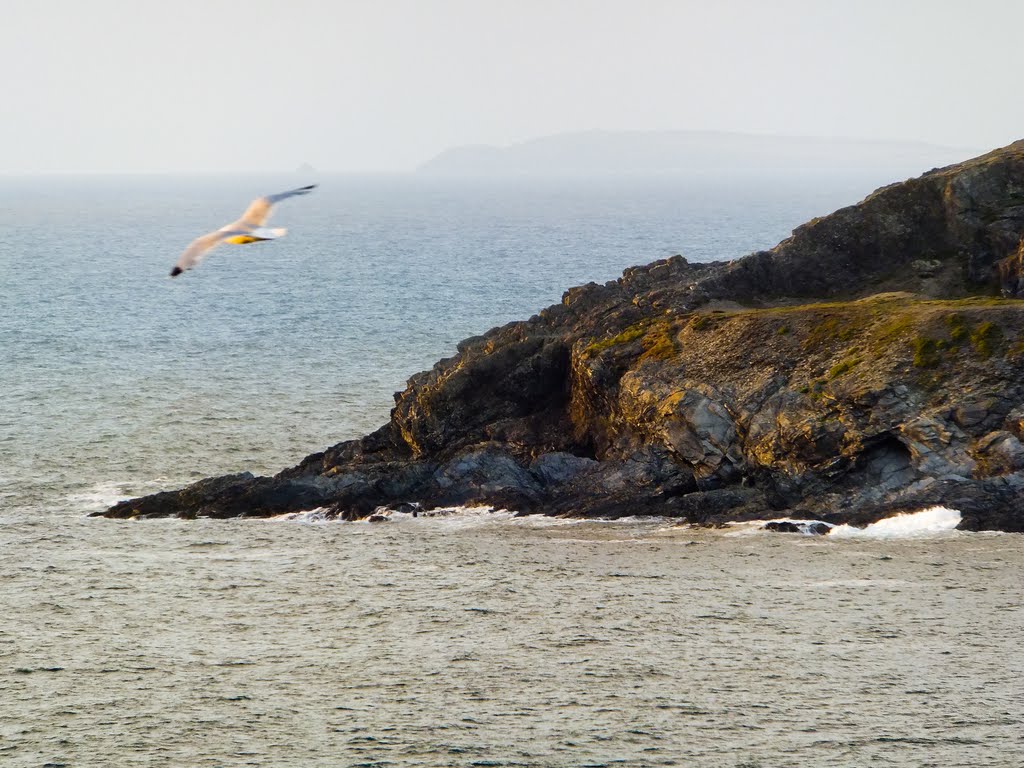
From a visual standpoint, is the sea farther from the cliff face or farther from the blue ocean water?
the cliff face

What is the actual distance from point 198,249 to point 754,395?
23384 mm

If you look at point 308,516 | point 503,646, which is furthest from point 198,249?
point 308,516

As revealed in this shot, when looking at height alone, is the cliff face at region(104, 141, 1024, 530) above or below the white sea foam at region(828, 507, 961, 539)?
above

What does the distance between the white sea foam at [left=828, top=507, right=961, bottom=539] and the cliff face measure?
1.30ft

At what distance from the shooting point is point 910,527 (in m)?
39.3

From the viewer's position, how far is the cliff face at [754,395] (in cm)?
4106

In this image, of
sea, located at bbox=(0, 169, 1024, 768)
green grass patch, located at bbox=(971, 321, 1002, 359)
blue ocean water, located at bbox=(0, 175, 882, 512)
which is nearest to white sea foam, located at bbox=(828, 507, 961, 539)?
sea, located at bbox=(0, 169, 1024, 768)

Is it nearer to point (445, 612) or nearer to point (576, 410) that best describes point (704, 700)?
point (445, 612)

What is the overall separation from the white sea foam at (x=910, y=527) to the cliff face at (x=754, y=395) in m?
0.40

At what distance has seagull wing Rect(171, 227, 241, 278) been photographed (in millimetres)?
24103

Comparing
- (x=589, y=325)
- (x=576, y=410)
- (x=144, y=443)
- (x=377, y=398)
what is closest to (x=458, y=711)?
(x=576, y=410)

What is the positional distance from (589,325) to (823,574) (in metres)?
16.6

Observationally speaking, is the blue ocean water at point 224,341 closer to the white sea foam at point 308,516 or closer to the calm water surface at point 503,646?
the white sea foam at point 308,516

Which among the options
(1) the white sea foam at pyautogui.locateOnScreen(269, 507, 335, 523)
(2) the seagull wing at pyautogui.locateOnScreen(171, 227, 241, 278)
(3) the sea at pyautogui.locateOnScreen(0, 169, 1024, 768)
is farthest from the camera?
(1) the white sea foam at pyautogui.locateOnScreen(269, 507, 335, 523)
